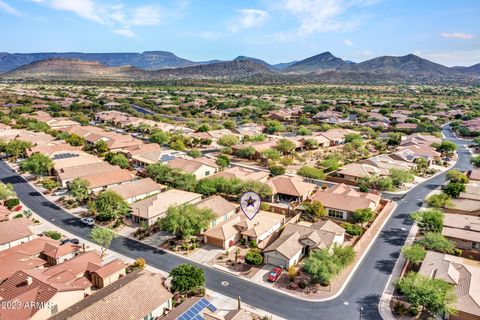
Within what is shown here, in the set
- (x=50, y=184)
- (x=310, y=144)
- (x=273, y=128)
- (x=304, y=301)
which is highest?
(x=273, y=128)

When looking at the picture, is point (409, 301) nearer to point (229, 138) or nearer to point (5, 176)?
point (229, 138)

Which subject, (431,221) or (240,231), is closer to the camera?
(431,221)

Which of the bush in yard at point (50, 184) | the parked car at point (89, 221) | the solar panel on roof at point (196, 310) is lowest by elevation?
the parked car at point (89, 221)

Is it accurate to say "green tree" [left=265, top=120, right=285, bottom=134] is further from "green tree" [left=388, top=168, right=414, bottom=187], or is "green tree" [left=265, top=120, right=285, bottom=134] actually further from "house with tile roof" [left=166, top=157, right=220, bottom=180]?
"green tree" [left=388, top=168, right=414, bottom=187]

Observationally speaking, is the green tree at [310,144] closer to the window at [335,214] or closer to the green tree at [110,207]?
the window at [335,214]

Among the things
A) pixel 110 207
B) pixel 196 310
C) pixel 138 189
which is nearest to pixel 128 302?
pixel 196 310

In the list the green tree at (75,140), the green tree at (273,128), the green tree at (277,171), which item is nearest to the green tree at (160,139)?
the green tree at (75,140)

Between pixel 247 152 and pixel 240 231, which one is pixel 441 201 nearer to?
pixel 240 231
